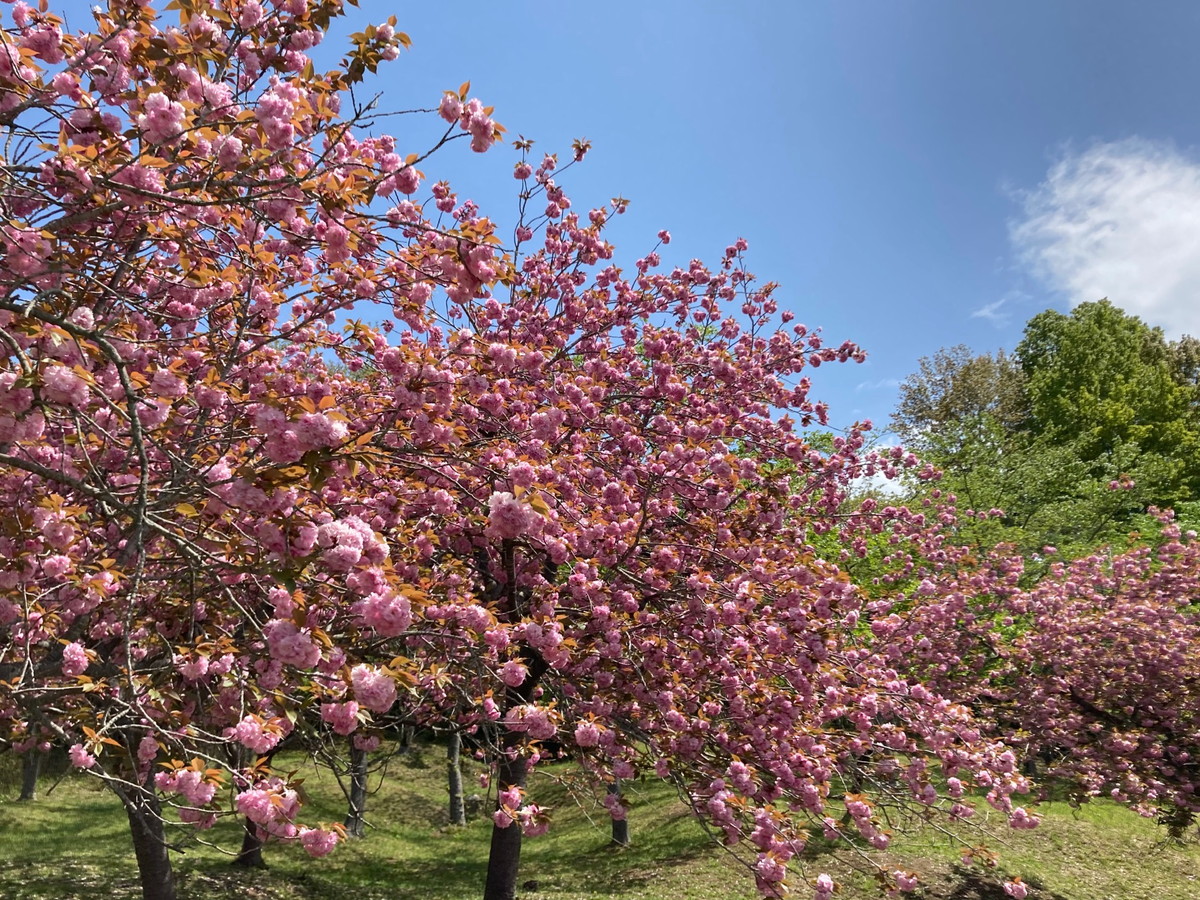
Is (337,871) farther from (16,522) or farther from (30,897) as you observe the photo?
(16,522)

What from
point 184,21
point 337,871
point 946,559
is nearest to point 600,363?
point 184,21

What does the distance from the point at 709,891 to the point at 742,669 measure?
6.81 m

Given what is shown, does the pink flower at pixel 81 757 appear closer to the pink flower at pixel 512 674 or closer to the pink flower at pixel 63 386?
the pink flower at pixel 63 386

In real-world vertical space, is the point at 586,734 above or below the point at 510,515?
below

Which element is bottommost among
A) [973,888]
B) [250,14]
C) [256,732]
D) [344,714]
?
[973,888]

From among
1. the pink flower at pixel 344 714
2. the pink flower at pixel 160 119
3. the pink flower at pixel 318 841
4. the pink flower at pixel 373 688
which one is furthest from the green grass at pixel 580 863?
the pink flower at pixel 160 119

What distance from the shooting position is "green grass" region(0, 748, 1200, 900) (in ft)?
36.8

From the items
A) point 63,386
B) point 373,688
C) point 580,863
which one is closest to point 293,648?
point 373,688

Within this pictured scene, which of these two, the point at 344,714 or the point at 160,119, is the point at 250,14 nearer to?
the point at 160,119

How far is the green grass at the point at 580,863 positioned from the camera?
11.2 m

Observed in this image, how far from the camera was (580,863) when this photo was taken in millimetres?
14492

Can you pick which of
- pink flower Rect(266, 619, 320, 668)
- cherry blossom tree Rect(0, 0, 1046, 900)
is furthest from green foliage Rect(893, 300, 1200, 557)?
pink flower Rect(266, 619, 320, 668)

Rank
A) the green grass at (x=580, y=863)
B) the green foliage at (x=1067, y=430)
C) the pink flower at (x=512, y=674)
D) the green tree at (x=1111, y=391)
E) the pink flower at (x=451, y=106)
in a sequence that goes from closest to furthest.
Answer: the pink flower at (x=451, y=106) → the pink flower at (x=512, y=674) → the green grass at (x=580, y=863) → the green foliage at (x=1067, y=430) → the green tree at (x=1111, y=391)

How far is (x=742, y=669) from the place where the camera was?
685 cm
